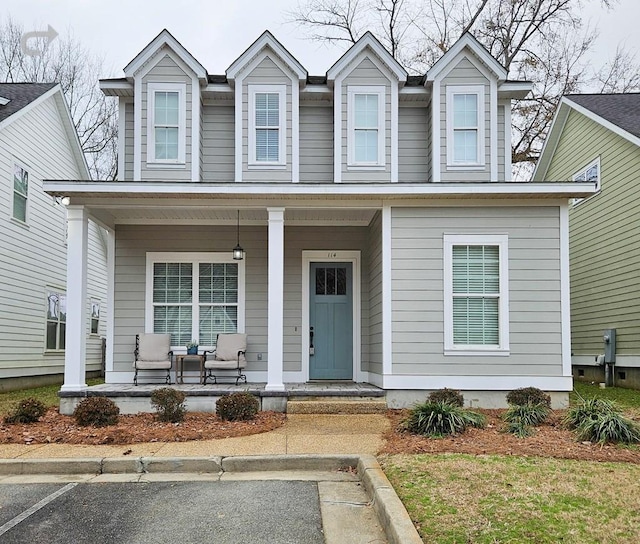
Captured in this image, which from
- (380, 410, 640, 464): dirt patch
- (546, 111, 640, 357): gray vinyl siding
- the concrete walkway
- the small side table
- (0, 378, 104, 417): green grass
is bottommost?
(0, 378, 104, 417): green grass

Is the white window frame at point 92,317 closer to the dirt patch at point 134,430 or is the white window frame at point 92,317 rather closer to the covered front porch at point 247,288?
the covered front porch at point 247,288

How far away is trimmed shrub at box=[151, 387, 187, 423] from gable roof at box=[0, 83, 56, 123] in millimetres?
7426

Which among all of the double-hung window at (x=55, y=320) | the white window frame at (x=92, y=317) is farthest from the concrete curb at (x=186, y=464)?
the white window frame at (x=92, y=317)

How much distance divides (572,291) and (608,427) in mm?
9084

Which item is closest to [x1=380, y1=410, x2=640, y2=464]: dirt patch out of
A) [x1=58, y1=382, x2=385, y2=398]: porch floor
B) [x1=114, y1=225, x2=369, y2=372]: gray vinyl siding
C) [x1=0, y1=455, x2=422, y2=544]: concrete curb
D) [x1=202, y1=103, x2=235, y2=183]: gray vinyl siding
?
[x1=0, y1=455, x2=422, y2=544]: concrete curb

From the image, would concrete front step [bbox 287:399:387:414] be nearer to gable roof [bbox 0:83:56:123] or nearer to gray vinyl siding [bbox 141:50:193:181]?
gray vinyl siding [bbox 141:50:193:181]

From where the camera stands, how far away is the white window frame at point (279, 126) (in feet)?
34.5

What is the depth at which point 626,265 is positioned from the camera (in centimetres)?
1226

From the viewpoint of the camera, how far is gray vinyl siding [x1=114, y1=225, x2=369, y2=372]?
35.0ft

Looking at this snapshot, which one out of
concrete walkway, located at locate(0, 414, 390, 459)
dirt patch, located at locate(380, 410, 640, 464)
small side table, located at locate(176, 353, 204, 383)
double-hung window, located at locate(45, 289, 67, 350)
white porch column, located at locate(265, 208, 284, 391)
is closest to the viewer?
dirt patch, located at locate(380, 410, 640, 464)

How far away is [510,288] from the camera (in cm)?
922

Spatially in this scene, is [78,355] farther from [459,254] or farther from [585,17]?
[585,17]

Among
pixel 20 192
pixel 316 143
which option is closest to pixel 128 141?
pixel 316 143

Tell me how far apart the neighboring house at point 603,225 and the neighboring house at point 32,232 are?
10446 mm
